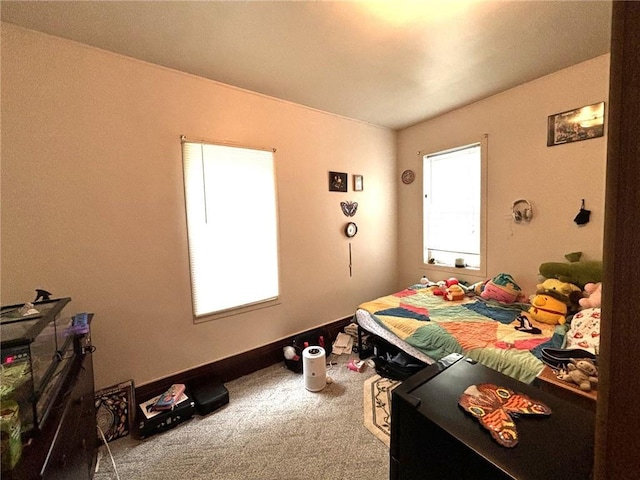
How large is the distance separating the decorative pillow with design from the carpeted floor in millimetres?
1307

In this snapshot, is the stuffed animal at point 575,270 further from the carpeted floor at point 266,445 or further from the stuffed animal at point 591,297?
the carpeted floor at point 266,445

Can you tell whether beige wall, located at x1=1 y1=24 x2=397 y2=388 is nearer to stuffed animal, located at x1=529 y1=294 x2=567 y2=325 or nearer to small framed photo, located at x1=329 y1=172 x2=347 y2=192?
small framed photo, located at x1=329 y1=172 x2=347 y2=192

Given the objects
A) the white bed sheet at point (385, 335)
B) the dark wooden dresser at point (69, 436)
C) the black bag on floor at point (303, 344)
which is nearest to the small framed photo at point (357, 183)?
the white bed sheet at point (385, 335)

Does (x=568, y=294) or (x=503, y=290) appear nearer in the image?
(x=568, y=294)

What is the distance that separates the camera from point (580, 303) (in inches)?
75.1

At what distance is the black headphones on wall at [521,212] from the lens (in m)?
2.41

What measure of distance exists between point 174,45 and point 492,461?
259cm

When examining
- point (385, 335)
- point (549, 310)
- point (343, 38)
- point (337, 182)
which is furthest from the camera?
point (337, 182)

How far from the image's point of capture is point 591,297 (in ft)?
6.09

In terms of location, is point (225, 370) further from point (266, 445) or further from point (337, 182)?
point (337, 182)

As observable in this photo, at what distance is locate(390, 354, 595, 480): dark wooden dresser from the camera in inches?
28.1

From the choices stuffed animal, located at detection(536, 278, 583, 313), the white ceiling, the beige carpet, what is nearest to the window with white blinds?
the white ceiling

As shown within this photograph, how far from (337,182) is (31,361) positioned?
103 inches

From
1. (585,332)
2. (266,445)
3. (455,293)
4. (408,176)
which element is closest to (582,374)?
(585,332)
